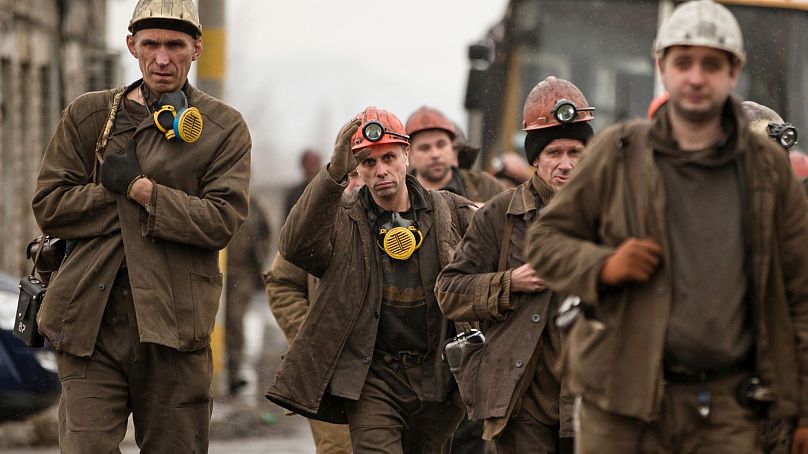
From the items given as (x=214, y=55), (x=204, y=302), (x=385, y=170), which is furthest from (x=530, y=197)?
(x=214, y=55)

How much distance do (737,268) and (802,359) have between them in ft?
1.19

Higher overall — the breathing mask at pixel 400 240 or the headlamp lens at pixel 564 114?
the headlamp lens at pixel 564 114

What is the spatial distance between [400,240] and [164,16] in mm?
1449

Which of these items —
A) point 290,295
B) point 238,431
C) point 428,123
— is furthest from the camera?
point 238,431

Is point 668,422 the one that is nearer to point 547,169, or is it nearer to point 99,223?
point 547,169

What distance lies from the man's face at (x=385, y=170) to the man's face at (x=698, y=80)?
2.62 m

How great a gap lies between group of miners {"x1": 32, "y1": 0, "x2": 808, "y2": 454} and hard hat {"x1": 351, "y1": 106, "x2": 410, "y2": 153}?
0.02 m

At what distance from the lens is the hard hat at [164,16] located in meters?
7.48

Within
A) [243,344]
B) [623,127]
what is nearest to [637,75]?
[243,344]

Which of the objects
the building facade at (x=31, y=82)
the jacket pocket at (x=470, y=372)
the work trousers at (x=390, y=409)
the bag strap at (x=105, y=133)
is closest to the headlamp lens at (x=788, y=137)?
the jacket pocket at (x=470, y=372)

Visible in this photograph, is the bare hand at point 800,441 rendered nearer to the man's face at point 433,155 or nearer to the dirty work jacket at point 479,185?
the man's face at point 433,155

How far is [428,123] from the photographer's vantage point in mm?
10664

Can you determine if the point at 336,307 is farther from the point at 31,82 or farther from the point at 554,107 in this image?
the point at 31,82

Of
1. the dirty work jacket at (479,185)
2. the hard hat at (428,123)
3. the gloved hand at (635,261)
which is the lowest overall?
the dirty work jacket at (479,185)
